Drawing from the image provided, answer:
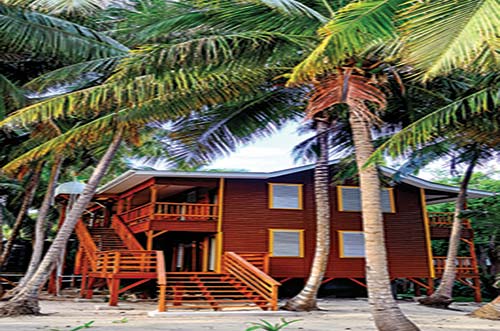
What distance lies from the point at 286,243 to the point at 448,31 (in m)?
11.8

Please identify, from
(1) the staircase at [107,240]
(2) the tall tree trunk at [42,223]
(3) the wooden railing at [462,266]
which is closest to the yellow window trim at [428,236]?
(3) the wooden railing at [462,266]

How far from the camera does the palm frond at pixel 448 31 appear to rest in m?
3.37

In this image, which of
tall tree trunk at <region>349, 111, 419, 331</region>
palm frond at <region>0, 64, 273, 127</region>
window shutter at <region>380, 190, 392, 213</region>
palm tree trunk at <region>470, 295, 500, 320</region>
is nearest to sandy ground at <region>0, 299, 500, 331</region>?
palm tree trunk at <region>470, 295, 500, 320</region>

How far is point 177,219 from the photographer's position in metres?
14.5

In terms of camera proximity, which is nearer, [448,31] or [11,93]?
[448,31]

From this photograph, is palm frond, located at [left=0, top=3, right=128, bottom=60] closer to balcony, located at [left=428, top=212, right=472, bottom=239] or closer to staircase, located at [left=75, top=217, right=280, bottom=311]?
staircase, located at [left=75, top=217, right=280, bottom=311]

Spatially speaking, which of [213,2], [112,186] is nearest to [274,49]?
[213,2]

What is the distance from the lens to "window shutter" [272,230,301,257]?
14.7 meters

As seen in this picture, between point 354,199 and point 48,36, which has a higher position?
point 48,36

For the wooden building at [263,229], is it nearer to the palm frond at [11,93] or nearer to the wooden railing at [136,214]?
the wooden railing at [136,214]

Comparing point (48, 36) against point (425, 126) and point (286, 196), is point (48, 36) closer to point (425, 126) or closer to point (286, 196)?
point (425, 126)

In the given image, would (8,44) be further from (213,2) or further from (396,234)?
(396,234)

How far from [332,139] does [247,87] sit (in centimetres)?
548

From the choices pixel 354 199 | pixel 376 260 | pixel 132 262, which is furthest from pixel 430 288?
pixel 376 260
